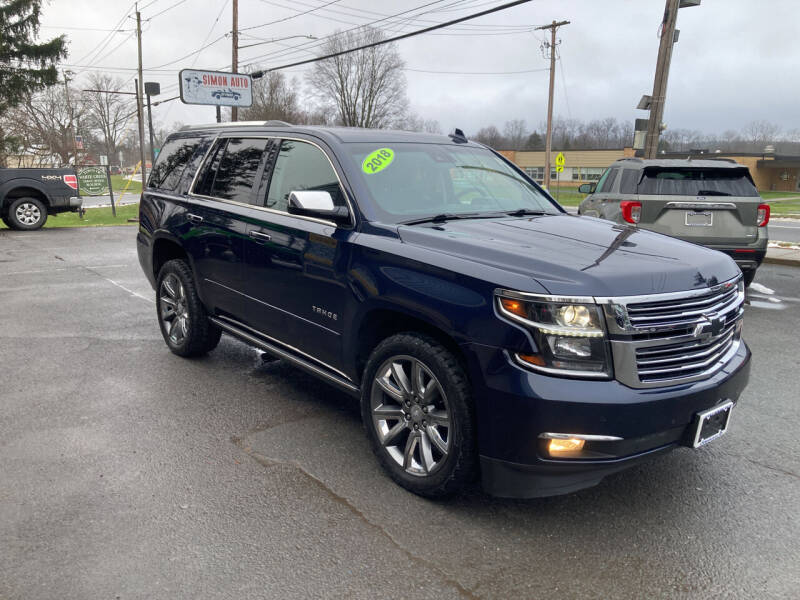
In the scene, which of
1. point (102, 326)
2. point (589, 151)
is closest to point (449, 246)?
point (102, 326)

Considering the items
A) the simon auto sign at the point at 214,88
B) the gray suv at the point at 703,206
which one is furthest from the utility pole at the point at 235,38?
the gray suv at the point at 703,206

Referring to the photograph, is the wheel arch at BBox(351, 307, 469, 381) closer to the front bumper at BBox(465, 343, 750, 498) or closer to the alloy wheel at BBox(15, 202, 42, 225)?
the front bumper at BBox(465, 343, 750, 498)

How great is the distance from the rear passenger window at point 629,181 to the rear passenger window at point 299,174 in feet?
17.9

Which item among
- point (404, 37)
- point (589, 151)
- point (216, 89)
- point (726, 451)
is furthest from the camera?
point (589, 151)

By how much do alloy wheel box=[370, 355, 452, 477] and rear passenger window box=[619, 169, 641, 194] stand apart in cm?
603

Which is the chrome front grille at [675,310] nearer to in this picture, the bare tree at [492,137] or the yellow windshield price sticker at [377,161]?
the yellow windshield price sticker at [377,161]

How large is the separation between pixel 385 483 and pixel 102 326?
463 cm

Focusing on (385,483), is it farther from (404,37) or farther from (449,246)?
(404,37)

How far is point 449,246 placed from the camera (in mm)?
3139

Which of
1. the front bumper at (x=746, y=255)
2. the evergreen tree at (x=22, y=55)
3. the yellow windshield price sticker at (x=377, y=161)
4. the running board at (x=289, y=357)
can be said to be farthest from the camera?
the evergreen tree at (x=22, y=55)

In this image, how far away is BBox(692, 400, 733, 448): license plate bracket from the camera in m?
2.82

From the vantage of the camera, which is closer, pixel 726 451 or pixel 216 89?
pixel 726 451

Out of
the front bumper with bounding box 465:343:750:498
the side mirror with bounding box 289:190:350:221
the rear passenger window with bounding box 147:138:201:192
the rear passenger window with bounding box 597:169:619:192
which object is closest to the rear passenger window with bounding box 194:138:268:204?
the rear passenger window with bounding box 147:138:201:192

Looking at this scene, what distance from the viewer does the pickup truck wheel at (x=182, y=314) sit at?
5.26m
